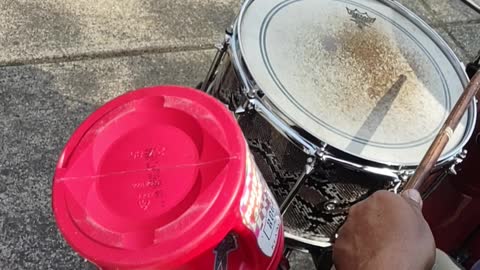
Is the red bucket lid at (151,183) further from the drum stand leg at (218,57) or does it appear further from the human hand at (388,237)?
the drum stand leg at (218,57)

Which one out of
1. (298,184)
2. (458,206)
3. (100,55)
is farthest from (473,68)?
(100,55)

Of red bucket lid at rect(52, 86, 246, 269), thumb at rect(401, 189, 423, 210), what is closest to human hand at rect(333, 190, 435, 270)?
thumb at rect(401, 189, 423, 210)

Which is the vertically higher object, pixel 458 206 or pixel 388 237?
pixel 388 237

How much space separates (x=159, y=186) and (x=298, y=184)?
55cm

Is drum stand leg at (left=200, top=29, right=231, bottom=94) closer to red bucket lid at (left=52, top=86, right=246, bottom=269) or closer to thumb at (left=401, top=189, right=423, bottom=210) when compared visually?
red bucket lid at (left=52, top=86, right=246, bottom=269)

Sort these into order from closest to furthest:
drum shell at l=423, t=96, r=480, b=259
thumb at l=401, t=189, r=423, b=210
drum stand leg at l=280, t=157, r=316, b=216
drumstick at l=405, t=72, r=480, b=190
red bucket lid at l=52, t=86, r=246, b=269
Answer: red bucket lid at l=52, t=86, r=246, b=269 → thumb at l=401, t=189, r=423, b=210 → drumstick at l=405, t=72, r=480, b=190 → drum stand leg at l=280, t=157, r=316, b=216 → drum shell at l=423, t=96, r=480, b=259

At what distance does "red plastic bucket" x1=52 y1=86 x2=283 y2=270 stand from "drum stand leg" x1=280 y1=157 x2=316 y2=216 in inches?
12.6

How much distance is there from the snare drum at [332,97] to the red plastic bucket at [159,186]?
348 mm

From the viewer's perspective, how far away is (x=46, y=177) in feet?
6.68

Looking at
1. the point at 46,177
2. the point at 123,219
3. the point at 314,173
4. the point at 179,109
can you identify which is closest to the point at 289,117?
the point at 314,173

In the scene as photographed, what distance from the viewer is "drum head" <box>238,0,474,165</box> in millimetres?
1440

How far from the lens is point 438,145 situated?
1270mm

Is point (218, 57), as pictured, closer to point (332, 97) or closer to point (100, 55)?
point (332, 97)

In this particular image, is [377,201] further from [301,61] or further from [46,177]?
[46,177]
